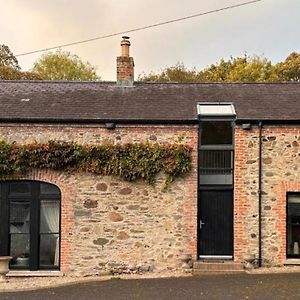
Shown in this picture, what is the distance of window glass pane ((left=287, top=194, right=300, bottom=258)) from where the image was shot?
14047mm

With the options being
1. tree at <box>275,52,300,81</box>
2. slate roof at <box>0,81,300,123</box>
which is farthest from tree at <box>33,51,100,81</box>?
slate roof at <box>0,81,300,123</box>

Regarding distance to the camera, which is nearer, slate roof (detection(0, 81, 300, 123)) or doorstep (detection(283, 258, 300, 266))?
doorstep (detection(283, 258, 300, 266))

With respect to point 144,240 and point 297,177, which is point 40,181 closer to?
point 144,240

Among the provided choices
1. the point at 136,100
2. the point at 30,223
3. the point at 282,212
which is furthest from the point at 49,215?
the point at 282,212

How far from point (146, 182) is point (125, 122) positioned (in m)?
1.87

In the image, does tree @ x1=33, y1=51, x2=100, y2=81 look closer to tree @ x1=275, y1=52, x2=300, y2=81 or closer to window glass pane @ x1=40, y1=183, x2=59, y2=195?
tree @ x1=275, y1=52, x2=300, y2=81

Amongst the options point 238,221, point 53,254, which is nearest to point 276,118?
point 238,221

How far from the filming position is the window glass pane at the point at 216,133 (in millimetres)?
14312

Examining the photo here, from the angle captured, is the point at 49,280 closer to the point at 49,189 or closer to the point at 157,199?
the point at 49,189

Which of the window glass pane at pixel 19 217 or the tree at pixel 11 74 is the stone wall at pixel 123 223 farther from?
the tree at pixel 11 74

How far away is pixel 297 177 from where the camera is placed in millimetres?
13914

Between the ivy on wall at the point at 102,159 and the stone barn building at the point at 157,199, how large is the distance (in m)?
0.11

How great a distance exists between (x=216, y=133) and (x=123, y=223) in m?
3.86

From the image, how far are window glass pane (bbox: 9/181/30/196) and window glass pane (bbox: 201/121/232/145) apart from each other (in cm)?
533
